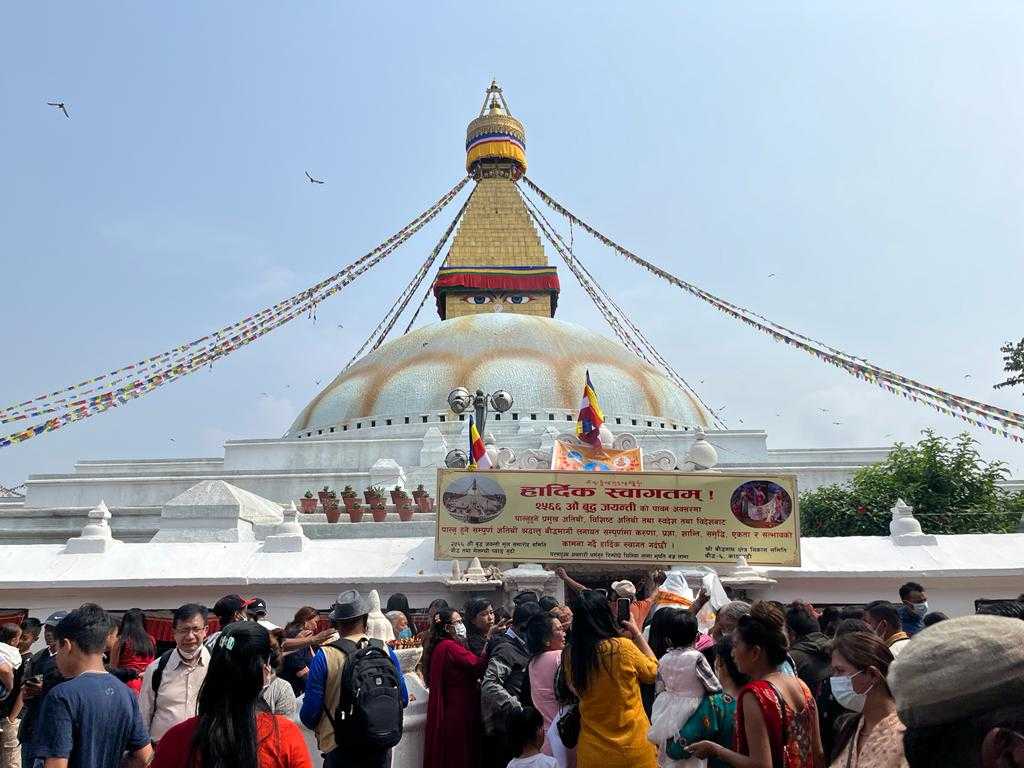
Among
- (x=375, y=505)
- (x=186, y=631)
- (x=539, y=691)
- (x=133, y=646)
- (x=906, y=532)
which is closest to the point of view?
(x=186, y=631)

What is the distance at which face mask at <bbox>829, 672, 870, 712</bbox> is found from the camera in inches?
133

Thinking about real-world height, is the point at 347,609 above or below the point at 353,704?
above

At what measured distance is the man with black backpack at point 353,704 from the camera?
13.3 ft

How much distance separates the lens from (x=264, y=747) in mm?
2723

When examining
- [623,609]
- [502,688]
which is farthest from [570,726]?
[623,609]

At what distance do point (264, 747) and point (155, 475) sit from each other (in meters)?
21.7

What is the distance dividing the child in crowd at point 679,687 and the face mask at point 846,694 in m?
0.50

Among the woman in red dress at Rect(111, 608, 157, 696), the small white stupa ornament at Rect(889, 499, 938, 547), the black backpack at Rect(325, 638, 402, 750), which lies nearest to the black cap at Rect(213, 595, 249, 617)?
the woman in red dress at Rect(111, 608, 157, 696)

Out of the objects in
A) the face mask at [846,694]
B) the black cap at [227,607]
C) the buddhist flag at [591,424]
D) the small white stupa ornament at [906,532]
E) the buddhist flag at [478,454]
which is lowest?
the face mask at [846,694]

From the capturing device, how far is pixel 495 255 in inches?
1454

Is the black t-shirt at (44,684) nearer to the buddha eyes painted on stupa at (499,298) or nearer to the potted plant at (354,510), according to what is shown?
the potted plant at (354,510)

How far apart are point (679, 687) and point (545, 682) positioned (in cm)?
89

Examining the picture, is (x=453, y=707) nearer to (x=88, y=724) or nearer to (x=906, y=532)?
(x=88, y=724)

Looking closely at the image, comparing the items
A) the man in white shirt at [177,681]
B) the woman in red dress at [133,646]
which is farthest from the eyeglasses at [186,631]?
the woman in red dress at [133,646]
